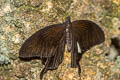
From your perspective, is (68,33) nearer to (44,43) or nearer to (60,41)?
(60,41)

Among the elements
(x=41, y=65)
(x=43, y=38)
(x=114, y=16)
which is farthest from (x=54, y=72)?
(x=114, y=16)

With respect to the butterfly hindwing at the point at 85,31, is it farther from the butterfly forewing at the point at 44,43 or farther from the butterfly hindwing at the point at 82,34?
the butterfly forewing at the point at 44,43

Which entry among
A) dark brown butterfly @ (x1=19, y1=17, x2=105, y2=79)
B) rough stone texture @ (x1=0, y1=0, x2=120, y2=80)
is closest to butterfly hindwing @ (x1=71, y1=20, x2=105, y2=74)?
dark brown butterfly @ (x1=19, y1=17, x2=105, y2=79)

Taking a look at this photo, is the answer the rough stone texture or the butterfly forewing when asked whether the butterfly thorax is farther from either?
the rough stone texture

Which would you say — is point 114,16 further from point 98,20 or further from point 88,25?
point 88,25

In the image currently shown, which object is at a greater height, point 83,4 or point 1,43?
point 83,4

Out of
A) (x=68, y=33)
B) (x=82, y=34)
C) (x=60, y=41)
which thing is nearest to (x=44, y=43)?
(x=60, y=41)
